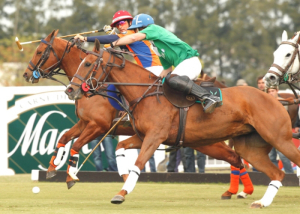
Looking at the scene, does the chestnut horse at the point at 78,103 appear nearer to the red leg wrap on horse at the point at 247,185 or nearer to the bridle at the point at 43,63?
the bridle at the point at 43,63

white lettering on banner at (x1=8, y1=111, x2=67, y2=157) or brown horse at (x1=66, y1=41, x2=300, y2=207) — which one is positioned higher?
brown horse at (x1=66, y1=41, x2=300, y2=207)

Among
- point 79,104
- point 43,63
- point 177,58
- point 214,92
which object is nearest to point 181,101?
point 214,92

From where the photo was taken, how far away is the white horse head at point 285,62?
7.71 m

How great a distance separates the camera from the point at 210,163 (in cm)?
1503

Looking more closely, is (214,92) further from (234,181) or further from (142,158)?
(234,181)

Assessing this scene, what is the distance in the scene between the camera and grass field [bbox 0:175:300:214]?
272 inches

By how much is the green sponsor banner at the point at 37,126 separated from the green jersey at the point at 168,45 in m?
6.21

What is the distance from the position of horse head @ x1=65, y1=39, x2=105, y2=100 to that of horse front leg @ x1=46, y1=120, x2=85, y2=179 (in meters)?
2.56

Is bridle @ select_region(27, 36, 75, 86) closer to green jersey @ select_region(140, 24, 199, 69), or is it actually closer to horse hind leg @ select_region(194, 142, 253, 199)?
green jersey @ select_region(140, 24, 199, 69)

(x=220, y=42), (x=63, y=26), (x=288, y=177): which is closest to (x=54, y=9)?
(x=63, y=26)

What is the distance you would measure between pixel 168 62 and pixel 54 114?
639cm

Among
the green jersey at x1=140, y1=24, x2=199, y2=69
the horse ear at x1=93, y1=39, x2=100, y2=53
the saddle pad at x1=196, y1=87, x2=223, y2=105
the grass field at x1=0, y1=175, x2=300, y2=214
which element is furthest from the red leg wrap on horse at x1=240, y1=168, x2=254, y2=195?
the horse ear at x1=93, y1=39, x2=100, y2=53

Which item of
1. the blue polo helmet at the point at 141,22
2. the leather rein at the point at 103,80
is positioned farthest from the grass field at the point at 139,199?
the blue polo helmet at the point at 141,22

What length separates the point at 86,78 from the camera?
7352 mm
